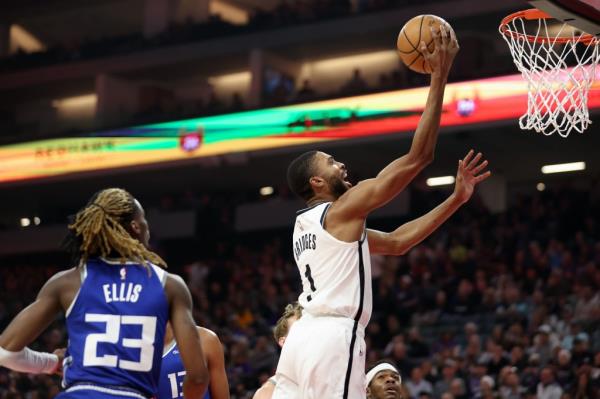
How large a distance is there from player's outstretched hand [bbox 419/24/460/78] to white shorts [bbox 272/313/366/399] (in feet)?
3.75

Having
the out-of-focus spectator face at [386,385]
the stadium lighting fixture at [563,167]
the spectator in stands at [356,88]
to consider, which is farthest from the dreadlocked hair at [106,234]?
the stadium lighting fixture at [563,167]

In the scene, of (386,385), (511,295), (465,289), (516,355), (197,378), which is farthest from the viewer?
(465,289)

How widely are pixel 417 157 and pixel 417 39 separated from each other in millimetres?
699

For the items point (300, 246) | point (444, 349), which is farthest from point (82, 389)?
point (444, 349)

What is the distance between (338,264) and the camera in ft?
14.5

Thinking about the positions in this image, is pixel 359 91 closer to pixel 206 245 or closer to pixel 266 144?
pixel 266 144

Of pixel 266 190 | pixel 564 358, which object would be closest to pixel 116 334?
pixel 564 358

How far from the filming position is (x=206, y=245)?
21.0 meters

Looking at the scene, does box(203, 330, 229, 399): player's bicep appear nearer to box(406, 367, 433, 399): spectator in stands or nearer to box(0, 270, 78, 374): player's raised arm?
box(0, 270, 78, 374): player's raised arm

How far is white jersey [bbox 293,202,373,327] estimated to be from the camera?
14.4ft

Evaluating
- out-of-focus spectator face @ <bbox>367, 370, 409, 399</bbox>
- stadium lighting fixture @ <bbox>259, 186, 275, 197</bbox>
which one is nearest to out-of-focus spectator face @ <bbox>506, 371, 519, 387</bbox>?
out-of-focus spectator face @ <bbox>367, 370, 409, 399</bbox>

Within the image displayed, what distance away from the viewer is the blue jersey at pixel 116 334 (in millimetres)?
3436

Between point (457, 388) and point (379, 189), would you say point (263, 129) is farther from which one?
point (379, 189)

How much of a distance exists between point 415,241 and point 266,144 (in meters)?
13.3
